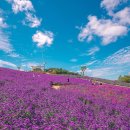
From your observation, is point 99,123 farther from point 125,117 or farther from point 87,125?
point 125,117

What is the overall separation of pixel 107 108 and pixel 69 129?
14.3 feet

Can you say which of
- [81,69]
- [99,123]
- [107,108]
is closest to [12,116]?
[99,123]

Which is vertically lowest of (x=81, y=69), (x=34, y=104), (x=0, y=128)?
(x=0, y=128)

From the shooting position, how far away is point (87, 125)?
6676mm

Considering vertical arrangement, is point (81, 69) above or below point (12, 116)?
above

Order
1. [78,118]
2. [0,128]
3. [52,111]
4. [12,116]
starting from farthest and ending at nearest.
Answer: [52,111] < [78,118] < [12,116] < [0,128]

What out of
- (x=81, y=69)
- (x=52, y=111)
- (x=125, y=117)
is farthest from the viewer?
(x=81, y=69)

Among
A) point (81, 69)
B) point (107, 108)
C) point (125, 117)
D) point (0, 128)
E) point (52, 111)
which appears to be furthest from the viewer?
point (81, 69)

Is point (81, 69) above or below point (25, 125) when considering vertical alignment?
above

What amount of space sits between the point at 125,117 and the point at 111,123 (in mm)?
1252

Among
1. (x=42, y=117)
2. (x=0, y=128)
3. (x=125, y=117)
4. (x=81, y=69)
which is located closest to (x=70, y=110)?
(x=42, y=117)

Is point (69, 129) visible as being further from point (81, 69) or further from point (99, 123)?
point (81, 69)

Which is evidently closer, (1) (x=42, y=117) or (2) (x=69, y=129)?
(2) (x=69, y=129)

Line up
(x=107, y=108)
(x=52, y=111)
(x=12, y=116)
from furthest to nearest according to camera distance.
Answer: (x=107, y=108) → (x=52, y=111) → (x=12, y=116)
